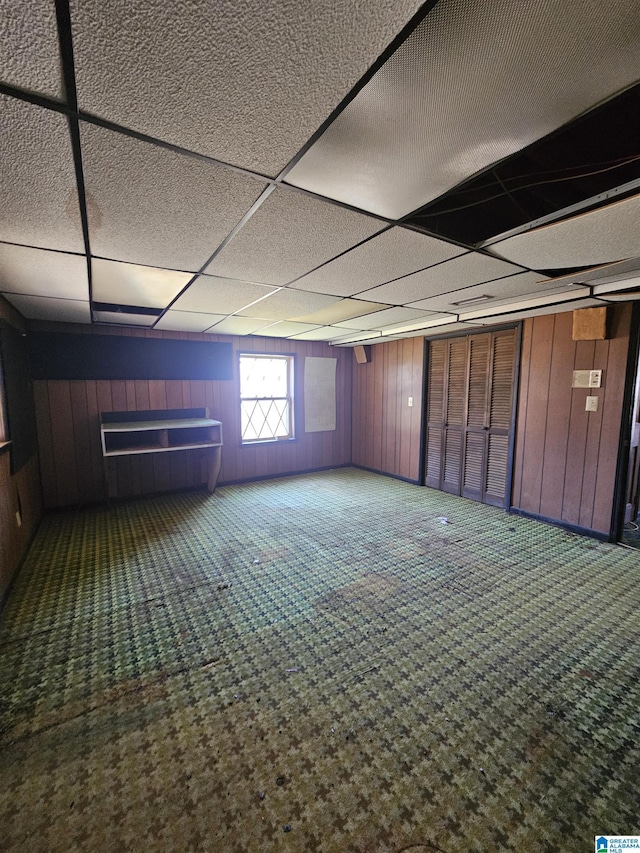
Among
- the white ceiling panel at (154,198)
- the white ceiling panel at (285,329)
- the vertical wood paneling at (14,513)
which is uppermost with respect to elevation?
the white ceiling panel at (154,198)

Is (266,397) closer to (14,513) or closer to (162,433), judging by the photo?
(162,433)

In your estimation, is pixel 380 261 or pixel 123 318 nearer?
pixel 380 261

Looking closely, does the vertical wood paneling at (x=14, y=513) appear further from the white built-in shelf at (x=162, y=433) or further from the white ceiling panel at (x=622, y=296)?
the white ceiling panel at (x=622, y=296)

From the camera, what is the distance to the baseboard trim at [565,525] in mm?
3180

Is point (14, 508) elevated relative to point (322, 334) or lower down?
lower down

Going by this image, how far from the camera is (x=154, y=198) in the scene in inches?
54.6

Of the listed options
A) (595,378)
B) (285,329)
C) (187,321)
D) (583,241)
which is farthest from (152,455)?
(595,378)

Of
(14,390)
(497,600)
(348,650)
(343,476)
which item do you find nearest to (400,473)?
(343,476)

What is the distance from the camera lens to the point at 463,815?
3.67ft

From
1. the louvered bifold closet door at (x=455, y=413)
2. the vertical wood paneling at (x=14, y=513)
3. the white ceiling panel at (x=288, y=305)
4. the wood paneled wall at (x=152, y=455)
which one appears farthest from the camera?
the louvered bifold closet door at (x=455, y=413)

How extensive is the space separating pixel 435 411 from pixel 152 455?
362cm

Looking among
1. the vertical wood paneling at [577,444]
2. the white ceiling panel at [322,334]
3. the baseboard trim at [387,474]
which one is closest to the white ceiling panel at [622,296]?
the vertical wood paneling at [577,444]

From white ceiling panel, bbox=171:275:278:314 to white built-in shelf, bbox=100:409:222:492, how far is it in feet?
4.71

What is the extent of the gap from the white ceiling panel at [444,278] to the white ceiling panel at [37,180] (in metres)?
1.81
